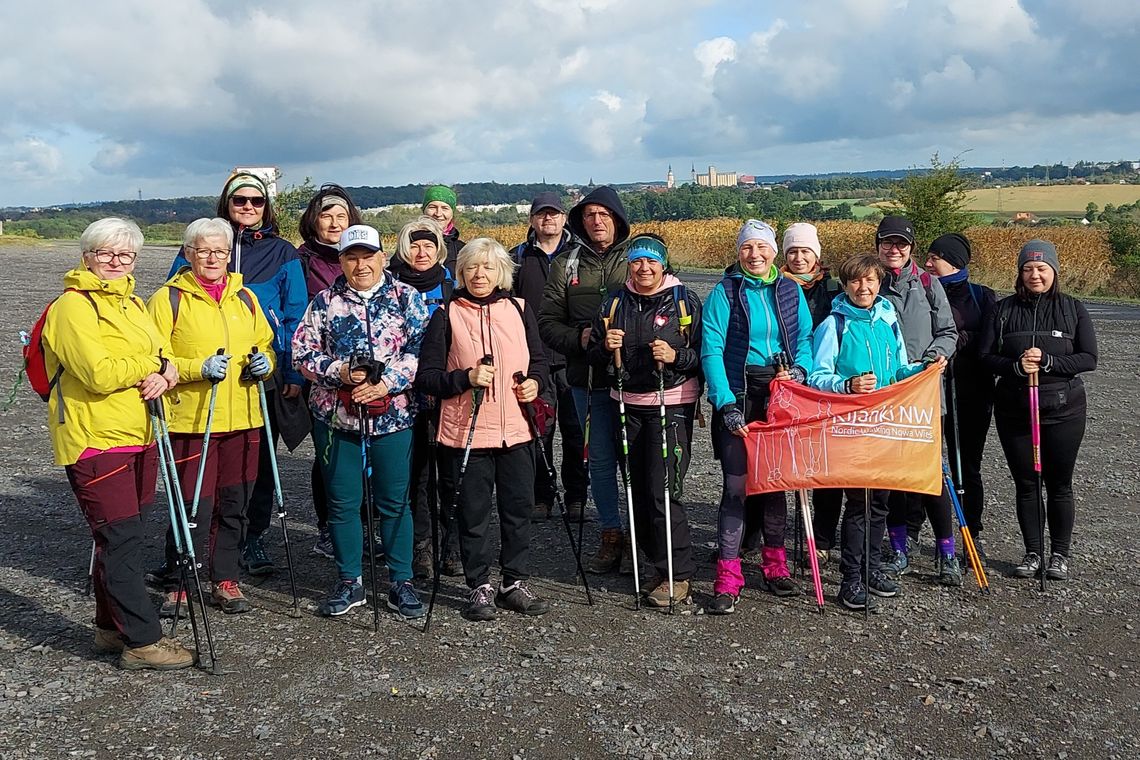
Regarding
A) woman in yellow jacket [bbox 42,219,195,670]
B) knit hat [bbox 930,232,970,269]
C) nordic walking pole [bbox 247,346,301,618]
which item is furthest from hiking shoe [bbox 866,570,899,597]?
woman in yellow jacket [bbox 42,219,195,670]

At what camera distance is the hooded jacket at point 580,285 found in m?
6.49

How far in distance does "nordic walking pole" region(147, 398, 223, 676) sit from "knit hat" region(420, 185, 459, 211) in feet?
10.6

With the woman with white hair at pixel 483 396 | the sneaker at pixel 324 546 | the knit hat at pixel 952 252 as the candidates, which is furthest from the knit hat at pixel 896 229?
the sneaker at pixel 324 546

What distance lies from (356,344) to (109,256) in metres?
1.38

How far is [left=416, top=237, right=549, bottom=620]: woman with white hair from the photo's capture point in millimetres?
5602

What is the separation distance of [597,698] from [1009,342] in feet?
12.2

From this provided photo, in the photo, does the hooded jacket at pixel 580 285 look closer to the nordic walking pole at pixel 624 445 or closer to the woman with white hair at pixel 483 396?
the nordic walking pole at pixel 624 445

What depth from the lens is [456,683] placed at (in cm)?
490

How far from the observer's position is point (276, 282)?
622cm

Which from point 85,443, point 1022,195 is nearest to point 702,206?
point 1022,195

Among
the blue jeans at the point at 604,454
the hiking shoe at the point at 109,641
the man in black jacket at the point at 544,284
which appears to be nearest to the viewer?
the hiking shoe at the point at 109,641

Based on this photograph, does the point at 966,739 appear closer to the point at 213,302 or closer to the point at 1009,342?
the point at 1009,342

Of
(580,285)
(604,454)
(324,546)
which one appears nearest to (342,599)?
(324,546)

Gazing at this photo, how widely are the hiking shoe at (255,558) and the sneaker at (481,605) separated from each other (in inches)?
61.8
